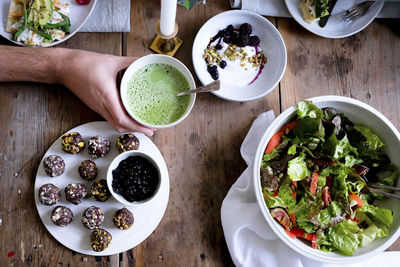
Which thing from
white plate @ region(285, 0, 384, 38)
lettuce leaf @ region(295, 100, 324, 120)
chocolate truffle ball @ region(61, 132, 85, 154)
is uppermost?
white plate @ region(285, 0, 384, 38)

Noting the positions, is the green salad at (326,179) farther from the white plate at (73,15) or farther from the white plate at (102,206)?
the white plate at (73,15)

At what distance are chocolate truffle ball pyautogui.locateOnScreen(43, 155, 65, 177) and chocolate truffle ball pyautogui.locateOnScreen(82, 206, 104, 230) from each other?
14 cm

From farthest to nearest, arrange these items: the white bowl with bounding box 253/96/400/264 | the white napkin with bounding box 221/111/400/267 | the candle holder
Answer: the candle holder → the white napkin with bounding box 221/111/400/267 → the white bowl with bounding box 253/96/400/264

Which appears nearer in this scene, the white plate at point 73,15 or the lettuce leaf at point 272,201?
the lettuce leaf at point 272,201

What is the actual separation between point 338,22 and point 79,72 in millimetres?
853

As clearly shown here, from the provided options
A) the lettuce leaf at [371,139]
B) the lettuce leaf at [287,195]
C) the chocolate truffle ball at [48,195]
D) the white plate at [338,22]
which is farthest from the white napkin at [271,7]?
the chocolate truffle ball at [48,195]

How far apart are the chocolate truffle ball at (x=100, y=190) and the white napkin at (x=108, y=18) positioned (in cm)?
49

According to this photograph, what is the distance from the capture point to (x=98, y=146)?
113 centimetres

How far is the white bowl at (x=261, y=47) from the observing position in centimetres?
123

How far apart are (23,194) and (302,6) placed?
1.06 m

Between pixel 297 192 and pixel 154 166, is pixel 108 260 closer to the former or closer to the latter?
pixel 154 166

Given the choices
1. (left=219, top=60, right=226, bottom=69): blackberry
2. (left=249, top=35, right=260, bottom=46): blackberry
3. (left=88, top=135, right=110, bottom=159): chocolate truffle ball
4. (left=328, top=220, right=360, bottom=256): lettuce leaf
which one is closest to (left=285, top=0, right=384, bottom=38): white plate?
(left=249, top=35, right=260, bottom=46): blackberry

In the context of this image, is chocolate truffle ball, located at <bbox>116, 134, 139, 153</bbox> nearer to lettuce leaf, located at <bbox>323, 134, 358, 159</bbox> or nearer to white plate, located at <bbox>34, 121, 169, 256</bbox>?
white plate, located at <bbox>34, 121, 169, 256</bbox>

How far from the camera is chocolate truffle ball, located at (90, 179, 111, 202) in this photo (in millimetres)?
1117
